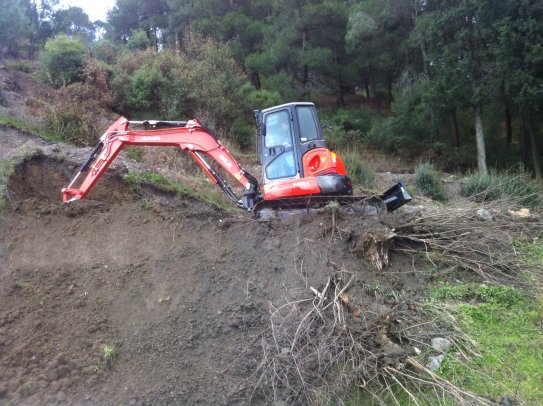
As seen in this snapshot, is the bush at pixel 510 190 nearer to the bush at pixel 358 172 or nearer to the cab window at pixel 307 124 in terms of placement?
the bush at pixel 358 172

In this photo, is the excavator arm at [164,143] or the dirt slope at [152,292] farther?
the excavator arm at [164,143]

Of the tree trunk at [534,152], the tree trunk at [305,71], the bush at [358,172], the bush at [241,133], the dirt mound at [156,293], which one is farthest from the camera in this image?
the tree trunk at [305,71]

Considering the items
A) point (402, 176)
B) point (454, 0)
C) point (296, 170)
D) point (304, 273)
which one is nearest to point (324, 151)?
point (296, 170)

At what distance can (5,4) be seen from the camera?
960 inches

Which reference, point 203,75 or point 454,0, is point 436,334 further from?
point 454,0

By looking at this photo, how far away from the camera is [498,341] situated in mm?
6770

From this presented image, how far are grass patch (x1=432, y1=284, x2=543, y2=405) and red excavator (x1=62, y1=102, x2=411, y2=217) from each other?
2256mm

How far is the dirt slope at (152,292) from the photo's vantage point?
6332mm

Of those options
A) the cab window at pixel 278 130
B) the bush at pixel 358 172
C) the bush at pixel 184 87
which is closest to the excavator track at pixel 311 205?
the cab window at pixel 278 130

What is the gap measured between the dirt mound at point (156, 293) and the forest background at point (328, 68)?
596cm

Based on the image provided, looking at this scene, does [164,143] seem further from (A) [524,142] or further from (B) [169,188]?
(A) [524,142]

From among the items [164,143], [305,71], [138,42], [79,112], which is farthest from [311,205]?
[138,42]

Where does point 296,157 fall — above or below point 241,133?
below

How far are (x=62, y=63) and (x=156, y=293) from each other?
13556 millimetres
